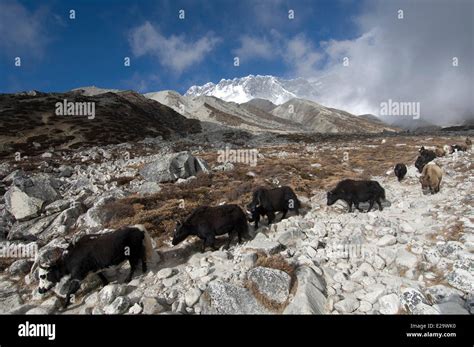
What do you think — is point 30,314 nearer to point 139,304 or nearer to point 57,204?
point 139,304

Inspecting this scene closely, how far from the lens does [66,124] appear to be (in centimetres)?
6431

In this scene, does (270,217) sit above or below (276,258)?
above

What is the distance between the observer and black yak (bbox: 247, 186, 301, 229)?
1231 cm

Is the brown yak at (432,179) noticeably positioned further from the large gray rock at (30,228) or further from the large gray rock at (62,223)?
the large gray rock at (30,228)

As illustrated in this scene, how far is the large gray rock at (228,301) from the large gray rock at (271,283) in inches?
10.6

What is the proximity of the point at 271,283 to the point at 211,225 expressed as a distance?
3730 millimetres

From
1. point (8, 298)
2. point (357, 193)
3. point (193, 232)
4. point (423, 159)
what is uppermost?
point (423, 159)

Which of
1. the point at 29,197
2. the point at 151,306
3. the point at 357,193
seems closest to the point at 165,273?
the point at 151,306

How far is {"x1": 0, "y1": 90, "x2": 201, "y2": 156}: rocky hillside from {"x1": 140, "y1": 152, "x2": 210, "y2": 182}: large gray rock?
32107 mm

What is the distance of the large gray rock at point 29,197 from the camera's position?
15012mm

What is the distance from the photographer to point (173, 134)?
77.2 m

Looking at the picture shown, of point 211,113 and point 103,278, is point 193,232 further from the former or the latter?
point 211,113

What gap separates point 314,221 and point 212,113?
458ft

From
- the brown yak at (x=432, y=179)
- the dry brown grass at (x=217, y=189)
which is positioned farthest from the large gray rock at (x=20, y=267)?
the brown yak at (x=432, y=179)
